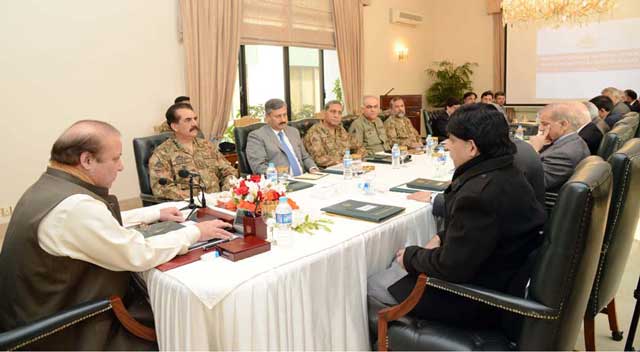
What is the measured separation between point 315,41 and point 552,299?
6545 millimetres

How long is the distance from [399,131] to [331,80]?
7.96 feet

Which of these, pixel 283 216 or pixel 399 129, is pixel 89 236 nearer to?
pixel 283 216

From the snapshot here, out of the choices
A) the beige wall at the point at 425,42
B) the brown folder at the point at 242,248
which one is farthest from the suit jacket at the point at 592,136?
the beige wall at the point at 425,42

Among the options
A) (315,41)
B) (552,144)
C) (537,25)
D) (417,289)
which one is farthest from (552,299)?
(537,25)

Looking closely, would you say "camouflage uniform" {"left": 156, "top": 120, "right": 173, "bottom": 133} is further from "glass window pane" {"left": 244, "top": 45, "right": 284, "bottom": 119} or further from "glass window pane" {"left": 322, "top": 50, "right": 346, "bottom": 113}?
"glass window pane" {"left": 322, "top": 50, "right": 346, "bottom": 113}

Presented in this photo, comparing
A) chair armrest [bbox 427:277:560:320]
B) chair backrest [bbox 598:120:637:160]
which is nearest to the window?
chair backrest [bbox 598:120:637:160]

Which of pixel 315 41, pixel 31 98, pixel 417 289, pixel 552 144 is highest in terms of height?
pixel 315 41

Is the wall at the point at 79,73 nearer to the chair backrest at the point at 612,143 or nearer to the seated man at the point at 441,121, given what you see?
the seated man at the point at 441,121

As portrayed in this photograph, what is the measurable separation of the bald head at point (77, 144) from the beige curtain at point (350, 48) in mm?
6506

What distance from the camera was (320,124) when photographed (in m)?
4.92

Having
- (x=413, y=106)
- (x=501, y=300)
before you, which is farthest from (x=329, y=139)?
(x=413, y=106)

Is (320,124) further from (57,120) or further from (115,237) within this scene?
(115,237)

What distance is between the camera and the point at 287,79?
24.3ft

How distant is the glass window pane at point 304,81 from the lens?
7594mm
